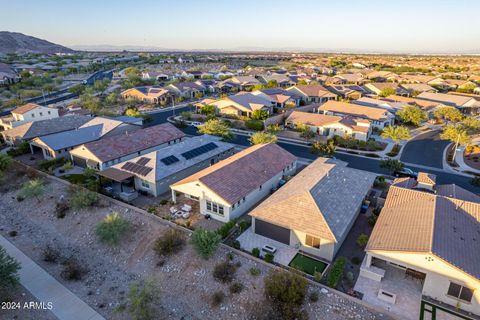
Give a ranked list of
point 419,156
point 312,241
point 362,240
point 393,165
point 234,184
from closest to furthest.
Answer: point 312,241 → point 362,240 → point 234,184 → point 393,165 → point 419,156

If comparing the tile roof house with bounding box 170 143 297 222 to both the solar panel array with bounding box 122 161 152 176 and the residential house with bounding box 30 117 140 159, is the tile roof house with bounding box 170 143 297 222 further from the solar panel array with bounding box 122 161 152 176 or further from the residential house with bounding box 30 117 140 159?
the residential house with bounding box 30 117 140 159

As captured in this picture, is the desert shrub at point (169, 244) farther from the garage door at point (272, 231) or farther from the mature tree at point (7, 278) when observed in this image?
the mature tree at point (7, 278)

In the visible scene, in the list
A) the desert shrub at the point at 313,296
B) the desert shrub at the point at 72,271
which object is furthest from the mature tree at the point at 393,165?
the desert shrub at the point at 72,271

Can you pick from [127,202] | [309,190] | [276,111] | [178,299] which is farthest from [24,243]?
[276,111]

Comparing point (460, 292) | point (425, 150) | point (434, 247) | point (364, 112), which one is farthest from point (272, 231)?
point (364, 112)

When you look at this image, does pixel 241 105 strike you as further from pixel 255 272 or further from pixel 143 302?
pixel 143 302

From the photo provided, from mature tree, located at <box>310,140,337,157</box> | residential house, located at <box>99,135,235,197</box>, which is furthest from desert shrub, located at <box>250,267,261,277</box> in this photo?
mature tree, located at <box>310,140,337,157</box>
